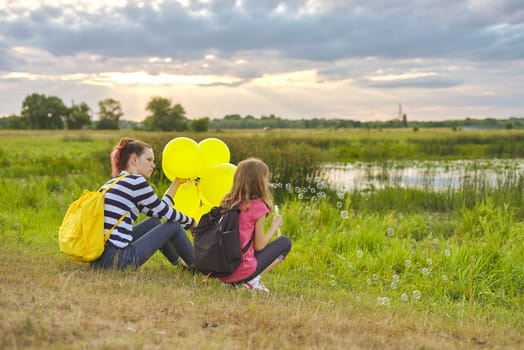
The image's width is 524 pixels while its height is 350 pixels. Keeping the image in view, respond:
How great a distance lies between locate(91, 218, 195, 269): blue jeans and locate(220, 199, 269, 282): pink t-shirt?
1.89 feet

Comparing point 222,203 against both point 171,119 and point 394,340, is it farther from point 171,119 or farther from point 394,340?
point 171,119

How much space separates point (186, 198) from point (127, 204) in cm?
78

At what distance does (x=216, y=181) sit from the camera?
4.95 m

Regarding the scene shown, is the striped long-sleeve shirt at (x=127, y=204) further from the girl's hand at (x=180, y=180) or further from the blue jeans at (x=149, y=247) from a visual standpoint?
the girl's hand at (x=180, y=180)

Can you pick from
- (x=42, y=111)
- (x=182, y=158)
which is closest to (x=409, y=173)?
(x=182, y=158)

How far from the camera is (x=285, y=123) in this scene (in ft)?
253

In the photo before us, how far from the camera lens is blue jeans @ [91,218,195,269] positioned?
4562 millimetres

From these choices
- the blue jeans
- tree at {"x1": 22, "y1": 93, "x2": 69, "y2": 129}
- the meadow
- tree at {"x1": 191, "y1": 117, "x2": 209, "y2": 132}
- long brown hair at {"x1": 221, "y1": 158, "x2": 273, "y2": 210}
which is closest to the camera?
the meadow

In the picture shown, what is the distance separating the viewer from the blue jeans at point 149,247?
4.56 metres

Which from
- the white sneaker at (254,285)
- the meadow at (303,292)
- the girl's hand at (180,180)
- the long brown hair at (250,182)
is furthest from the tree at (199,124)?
the long brown hair at (250,182)

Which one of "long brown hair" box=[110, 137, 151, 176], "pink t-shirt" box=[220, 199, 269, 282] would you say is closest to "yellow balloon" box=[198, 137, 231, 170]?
"long brown hair" box=[110, 137, 151, 176]

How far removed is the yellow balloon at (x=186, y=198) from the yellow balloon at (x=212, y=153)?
9.4 inches

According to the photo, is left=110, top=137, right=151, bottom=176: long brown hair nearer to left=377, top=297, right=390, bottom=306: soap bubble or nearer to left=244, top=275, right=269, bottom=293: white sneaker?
left=244, top=275, right=269, bottom=293: white sneaker

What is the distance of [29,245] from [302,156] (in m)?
6.35
